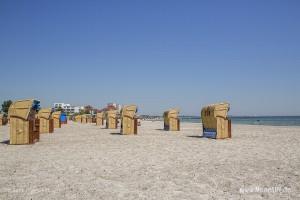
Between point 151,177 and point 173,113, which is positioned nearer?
point 151,177

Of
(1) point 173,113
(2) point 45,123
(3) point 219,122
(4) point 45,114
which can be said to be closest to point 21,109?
(3) point 219,122

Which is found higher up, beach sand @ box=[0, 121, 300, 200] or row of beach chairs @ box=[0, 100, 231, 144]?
row of beach chairs @ box=[0, 100, 231, 144]

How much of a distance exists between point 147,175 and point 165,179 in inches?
19.6

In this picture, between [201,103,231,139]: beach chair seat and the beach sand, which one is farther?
[201,103,231,139]: beach chair seat

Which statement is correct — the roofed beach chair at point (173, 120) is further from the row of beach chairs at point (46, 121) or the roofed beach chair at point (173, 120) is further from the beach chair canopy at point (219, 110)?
the beach chair canopy at point (219, 110)

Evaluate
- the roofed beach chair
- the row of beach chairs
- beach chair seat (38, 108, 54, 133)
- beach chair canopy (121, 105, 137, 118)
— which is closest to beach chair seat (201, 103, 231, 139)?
the row of beach chairs

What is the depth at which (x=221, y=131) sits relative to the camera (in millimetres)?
16094

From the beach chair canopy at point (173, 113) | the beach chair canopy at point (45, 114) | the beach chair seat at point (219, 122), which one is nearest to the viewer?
the beach chair seat at point (219, 122)

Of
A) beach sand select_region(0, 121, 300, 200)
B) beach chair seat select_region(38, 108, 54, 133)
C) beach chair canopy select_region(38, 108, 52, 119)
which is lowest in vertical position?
beach sand select_region(0, 121, 300, 200)

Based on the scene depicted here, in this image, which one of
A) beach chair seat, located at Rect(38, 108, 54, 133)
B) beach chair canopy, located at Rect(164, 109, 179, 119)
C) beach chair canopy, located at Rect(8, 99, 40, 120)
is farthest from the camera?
beach chair canopy, located at Rect(164, 109, 179, 119)

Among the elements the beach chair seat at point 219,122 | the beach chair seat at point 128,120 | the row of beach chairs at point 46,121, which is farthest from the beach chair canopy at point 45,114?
the beach chair seat at point 219,122

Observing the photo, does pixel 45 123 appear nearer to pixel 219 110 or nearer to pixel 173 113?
pixel 173 113

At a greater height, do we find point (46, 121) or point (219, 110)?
point (219, 110)

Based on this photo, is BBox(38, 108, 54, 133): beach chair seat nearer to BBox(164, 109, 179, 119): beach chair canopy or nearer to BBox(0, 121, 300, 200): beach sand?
BBox(164, 109, 179, 119): beach chair canopy
